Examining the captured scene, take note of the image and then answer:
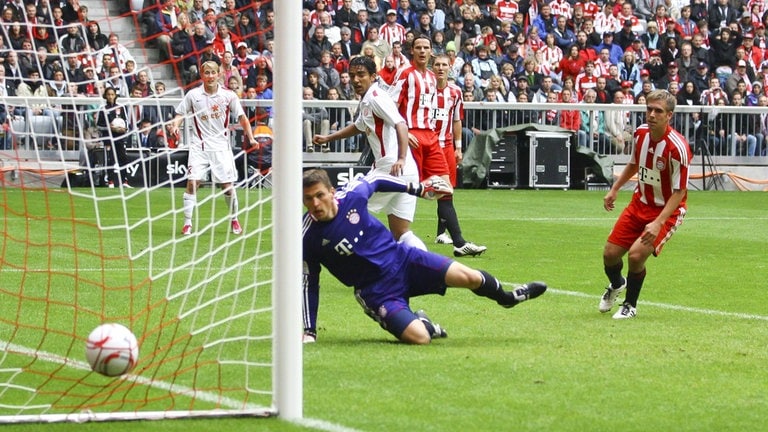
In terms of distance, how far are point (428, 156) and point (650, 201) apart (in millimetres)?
4621

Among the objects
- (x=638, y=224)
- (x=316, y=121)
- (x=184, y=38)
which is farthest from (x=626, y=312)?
(x=316, y=121)

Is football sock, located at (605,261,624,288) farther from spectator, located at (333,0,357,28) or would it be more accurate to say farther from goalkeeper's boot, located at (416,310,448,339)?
spectator, located at (333,0,357,28)

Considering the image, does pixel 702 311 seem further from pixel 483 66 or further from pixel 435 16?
pixel 435 16

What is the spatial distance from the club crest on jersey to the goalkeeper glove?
40 centimetres

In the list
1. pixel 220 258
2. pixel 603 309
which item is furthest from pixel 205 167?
pixel 603 309

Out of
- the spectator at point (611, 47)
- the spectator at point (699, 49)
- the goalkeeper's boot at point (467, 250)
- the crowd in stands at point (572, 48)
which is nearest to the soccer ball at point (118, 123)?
the goalkeeper's boot at point (467, 250)

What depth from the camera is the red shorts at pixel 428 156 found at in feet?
45.6

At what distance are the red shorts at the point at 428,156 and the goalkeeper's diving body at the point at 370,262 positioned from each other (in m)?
5.57

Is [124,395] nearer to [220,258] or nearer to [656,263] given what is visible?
[220,258]

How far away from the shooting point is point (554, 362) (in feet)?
24.5

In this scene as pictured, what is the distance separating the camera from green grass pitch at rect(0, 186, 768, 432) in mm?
5973

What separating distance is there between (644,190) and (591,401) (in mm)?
3567

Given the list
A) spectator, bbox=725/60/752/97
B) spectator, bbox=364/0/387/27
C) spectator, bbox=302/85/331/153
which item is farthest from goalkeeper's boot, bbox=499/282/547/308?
spectator, bbox=725/60/752/97

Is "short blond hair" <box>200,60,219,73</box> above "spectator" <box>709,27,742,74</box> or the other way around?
above
